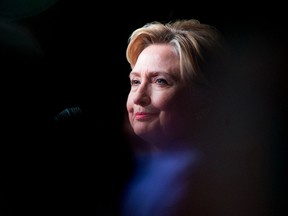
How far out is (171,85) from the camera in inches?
48.9

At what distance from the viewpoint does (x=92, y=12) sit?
1.70 m

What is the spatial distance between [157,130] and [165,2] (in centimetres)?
77

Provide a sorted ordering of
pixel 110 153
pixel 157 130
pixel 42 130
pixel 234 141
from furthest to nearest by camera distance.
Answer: pixel 110 153
pixel 234 141
pixel 42 130
pixel 157 130

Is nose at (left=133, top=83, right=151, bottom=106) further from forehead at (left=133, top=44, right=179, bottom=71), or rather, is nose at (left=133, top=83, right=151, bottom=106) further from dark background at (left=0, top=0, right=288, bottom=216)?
dark background at (left=0, top=0, right=288, bottom=216)

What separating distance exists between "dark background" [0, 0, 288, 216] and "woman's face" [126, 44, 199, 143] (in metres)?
0.26

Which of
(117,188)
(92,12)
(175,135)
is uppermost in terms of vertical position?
(92,12)

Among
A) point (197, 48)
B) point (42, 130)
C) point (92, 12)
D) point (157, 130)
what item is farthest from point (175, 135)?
point (92, 12)

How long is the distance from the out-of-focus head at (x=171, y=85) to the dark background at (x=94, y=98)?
173mm

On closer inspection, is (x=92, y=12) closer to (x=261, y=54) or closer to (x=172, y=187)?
(x=261, y=54)

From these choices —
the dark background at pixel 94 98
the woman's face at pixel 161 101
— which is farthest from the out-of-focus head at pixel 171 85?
the dark background at pixel 94 98

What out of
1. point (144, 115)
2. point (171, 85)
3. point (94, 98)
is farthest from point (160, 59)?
point (94, 98)

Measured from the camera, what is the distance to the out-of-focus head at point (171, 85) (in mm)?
1230

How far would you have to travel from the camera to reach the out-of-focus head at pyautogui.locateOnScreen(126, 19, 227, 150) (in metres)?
1.23

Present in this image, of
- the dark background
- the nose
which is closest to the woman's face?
the nose
